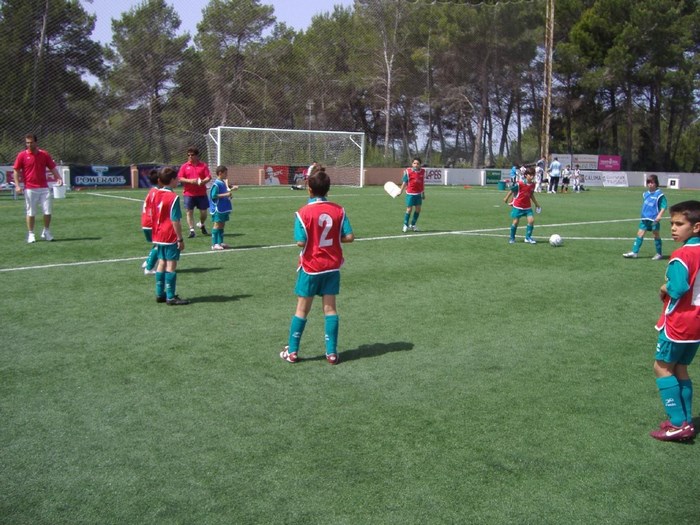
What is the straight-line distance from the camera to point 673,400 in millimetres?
4680

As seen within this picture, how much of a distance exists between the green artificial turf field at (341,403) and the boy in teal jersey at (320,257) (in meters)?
0.29

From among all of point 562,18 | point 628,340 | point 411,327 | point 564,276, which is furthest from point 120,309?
point 562,18

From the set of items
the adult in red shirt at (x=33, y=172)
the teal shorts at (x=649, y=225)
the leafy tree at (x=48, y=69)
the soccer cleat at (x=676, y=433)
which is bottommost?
the soccer cleat at (x=676, y=433)

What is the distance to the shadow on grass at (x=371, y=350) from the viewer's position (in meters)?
6.49

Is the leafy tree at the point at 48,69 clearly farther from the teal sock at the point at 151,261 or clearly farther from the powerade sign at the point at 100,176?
the teal sock at the point at 151,261

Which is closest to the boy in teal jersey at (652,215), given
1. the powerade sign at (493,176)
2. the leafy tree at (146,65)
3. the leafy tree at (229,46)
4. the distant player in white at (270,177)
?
the distant player in white at (270,177)

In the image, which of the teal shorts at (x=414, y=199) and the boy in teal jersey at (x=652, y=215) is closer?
the boy in teal jersey at (x=652, y=215)

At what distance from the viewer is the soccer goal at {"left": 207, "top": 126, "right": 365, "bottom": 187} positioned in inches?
Result: 1315

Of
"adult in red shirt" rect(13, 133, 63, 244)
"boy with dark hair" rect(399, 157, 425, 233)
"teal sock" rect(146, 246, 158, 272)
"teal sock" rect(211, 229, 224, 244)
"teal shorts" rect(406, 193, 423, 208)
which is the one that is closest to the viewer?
"teal sock" rect(146, 246, 158, 272)

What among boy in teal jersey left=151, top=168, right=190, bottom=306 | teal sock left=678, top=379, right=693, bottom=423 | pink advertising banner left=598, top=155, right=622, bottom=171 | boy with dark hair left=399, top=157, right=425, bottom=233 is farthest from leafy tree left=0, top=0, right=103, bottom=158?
pink advertising banner left=598, top=155, right=622, bottom=171

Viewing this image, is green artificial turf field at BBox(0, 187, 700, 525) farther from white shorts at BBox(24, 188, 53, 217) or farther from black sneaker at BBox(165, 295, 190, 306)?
white shorts at BBox(24, 188, 53, 217)

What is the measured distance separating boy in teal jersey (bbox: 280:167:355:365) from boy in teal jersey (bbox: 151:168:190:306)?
106 inches

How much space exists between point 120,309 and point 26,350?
182cm

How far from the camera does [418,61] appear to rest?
161 feet
